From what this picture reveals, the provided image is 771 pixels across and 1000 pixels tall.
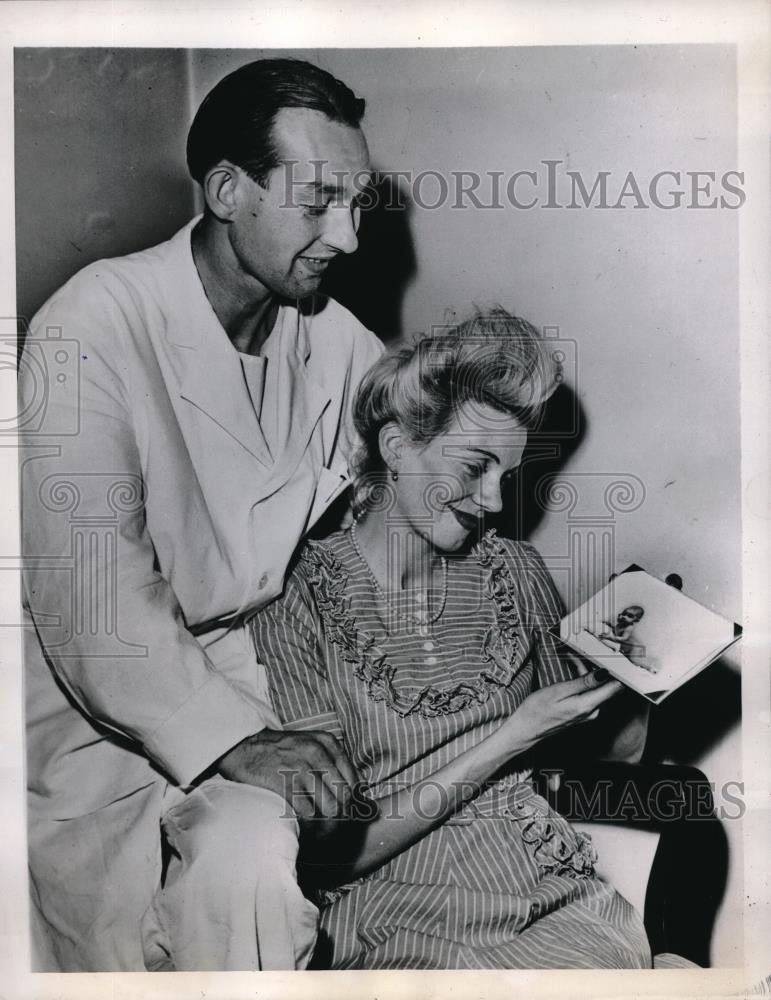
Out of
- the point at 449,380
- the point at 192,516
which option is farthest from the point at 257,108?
the point at 192,516

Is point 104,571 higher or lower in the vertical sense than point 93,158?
lower

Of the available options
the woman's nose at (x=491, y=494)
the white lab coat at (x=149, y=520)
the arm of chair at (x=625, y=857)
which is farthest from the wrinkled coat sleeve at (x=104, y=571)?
the arm of chair at (x=625, y=857)

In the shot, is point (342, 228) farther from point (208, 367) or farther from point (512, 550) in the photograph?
point (512, 550)

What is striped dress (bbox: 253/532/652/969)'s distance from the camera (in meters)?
1.89

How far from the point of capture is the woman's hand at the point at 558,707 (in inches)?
76.5

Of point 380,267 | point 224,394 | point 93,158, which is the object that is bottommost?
point 224,394

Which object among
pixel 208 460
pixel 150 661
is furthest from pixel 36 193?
pixel 150 661

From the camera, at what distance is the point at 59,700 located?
1.97 m

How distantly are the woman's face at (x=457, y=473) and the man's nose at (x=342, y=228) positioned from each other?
15.4 inches

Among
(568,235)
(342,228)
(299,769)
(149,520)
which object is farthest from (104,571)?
(568,235)

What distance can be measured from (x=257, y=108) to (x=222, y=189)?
17cm

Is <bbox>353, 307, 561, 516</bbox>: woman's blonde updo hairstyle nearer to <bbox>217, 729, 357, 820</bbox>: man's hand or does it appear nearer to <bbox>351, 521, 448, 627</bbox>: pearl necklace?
<bbox>351, 521, 448, 627</bbox>: pearl necklace

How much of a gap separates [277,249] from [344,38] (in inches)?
17.7

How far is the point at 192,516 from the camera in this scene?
1925mm
